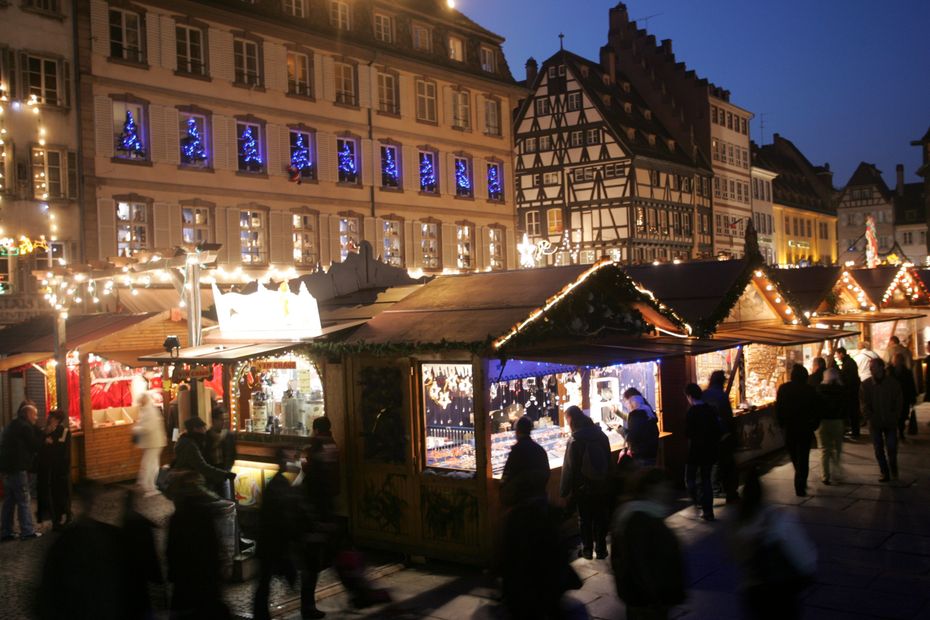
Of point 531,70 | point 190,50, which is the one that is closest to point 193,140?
point 190,50

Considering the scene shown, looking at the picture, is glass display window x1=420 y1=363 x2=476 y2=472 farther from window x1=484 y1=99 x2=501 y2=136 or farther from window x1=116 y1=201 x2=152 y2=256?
window x1=484 y1=99 x2=501 y2=136

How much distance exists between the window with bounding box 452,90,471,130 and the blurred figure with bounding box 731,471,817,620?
93.0ft

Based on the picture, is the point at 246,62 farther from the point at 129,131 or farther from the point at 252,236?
the point at 252,236

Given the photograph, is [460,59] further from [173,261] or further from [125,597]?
[125,597]

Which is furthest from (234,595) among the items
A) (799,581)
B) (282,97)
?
(282,97)

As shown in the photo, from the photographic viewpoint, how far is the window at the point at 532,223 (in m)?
46.5

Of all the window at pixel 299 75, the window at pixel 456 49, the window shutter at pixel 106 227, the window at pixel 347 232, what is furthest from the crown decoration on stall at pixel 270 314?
the window at pixel 456 49

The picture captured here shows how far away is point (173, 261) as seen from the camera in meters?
12.4

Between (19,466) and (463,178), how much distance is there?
76.9 ft

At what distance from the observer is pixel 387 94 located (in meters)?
30.4

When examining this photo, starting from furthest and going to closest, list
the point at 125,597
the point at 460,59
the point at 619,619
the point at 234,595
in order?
Answer: the point at 460,59 < the point at 234,595 < the point at 619,619 < the point at 125,597

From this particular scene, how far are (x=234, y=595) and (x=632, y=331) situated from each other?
20.1 ft

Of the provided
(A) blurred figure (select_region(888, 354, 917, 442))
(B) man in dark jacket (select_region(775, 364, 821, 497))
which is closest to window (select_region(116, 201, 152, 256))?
(B) man in dark jacket (select_region(775, 364, 821, 497))

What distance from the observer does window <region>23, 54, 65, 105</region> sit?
21.9 meters
